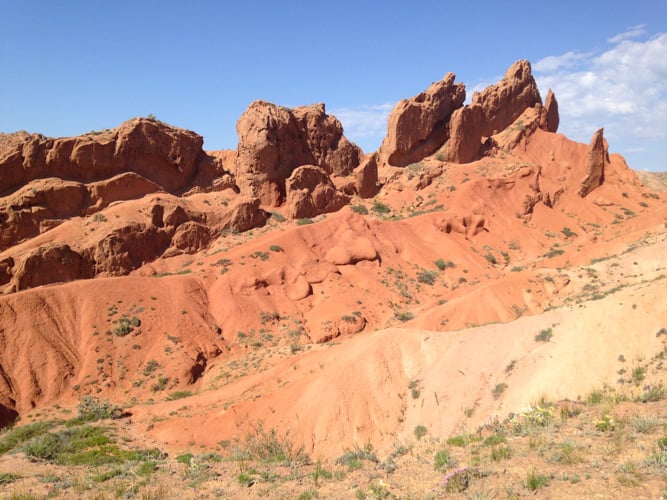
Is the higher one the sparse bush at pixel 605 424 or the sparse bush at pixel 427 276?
the sparse bush at pixel 427 276

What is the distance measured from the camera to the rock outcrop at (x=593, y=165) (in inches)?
1919

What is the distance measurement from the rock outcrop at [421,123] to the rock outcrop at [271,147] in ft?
26.6

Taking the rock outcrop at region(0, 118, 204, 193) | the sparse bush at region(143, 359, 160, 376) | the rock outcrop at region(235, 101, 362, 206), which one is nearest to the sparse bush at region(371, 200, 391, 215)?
the rock outcrop at region(235, 101, 362, 206)

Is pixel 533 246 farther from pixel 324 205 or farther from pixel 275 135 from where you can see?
pixel 275 135

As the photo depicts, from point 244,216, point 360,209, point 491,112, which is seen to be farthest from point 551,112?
point 244,216

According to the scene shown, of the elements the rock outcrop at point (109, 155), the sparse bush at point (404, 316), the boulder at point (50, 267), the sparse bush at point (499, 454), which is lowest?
the sparse bush at point (499, 454)

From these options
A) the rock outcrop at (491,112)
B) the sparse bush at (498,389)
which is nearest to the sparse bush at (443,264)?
the rock outcrop at (491,112)

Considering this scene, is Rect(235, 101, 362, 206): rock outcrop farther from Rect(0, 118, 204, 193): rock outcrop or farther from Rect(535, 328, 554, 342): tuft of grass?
Rect(535, 328, 554, 342): tuft of grass

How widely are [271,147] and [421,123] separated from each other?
55.0 feet

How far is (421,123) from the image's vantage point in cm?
4672

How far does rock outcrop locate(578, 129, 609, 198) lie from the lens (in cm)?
4875

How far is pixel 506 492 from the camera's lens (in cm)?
604

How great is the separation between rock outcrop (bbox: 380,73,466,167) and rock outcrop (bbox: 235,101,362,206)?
26.6 feet

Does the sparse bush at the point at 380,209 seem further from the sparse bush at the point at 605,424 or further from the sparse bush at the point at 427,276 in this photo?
the sparse bush at the point at 605,424
